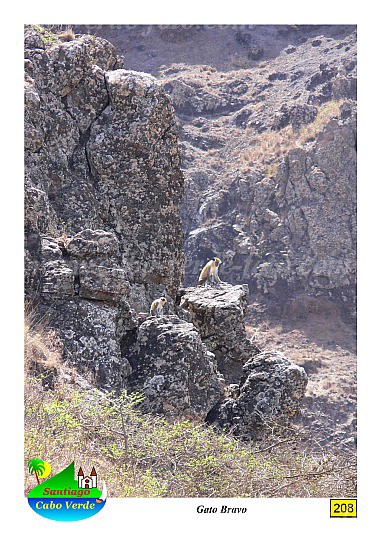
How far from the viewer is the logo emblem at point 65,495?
5199mm

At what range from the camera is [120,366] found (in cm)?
786

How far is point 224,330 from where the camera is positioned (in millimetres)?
11297

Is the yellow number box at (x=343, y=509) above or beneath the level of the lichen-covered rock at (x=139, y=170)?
beneath

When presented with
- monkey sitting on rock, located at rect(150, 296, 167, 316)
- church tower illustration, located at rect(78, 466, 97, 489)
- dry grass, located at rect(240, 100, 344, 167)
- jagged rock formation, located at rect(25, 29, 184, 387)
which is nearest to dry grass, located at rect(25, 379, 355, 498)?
church tower illustration, located at rect(78, 466, 97, 489)

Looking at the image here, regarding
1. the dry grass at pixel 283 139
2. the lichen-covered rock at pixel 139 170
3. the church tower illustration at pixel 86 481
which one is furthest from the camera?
the dry grass at pixel 283 139

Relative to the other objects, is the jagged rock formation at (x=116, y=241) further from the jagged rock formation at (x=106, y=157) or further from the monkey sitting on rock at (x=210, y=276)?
the monkey sitting on rock at (x=210, y=276)

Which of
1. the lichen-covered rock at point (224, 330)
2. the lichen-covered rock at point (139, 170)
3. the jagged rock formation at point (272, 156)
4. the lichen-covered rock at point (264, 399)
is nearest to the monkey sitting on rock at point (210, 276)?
the lichen-covered rock at point (224, 330)

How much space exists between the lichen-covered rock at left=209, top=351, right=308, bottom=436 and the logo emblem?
3.47 metres

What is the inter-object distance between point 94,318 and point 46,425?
81.0 inches

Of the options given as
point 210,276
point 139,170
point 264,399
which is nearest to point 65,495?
point 264,399

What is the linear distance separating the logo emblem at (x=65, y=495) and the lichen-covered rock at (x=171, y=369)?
237 cm

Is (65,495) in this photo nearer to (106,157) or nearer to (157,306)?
(157,306)

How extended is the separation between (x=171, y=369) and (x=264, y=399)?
1584 millimetres

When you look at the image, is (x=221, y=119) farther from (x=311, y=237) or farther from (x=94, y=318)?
(x=94, y=318)
